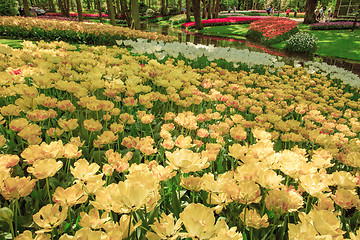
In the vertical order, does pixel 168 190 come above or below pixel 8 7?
below

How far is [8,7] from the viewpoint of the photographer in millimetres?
17703

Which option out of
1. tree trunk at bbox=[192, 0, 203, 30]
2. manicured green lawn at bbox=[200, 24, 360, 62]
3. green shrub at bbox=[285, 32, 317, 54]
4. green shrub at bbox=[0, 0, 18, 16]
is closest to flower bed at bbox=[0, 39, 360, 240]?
green shrub at bbox=[285, 32, 317, 54]

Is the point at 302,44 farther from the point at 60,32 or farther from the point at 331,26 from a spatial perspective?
the point at 60,32

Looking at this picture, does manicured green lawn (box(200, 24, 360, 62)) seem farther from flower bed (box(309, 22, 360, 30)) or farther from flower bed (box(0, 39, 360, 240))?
flower bed (box(0, 39, 360, 240))

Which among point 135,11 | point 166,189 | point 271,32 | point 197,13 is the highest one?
point 197,13

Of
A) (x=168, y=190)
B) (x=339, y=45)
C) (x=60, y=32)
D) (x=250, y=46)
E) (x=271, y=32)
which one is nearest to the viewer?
(x=168, y=190)

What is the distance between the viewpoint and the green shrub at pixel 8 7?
56.8 ft

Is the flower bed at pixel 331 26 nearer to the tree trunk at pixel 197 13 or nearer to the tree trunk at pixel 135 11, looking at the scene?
the tree trunk at pixel 197 13

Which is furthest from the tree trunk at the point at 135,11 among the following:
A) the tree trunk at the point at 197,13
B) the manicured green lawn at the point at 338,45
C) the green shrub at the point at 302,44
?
the manicured green lawn at the point at 338,45

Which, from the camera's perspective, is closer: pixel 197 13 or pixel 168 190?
pixel 168 190

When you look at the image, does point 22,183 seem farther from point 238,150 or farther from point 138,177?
point 238,150

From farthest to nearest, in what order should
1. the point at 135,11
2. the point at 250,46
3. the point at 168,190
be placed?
the point at 250,46
the point at 135,11
the point at 168,190

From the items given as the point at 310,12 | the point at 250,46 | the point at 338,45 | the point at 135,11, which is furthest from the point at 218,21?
the point at 135,11

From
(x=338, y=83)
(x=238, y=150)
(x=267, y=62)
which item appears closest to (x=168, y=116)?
(x=238, y=150)
